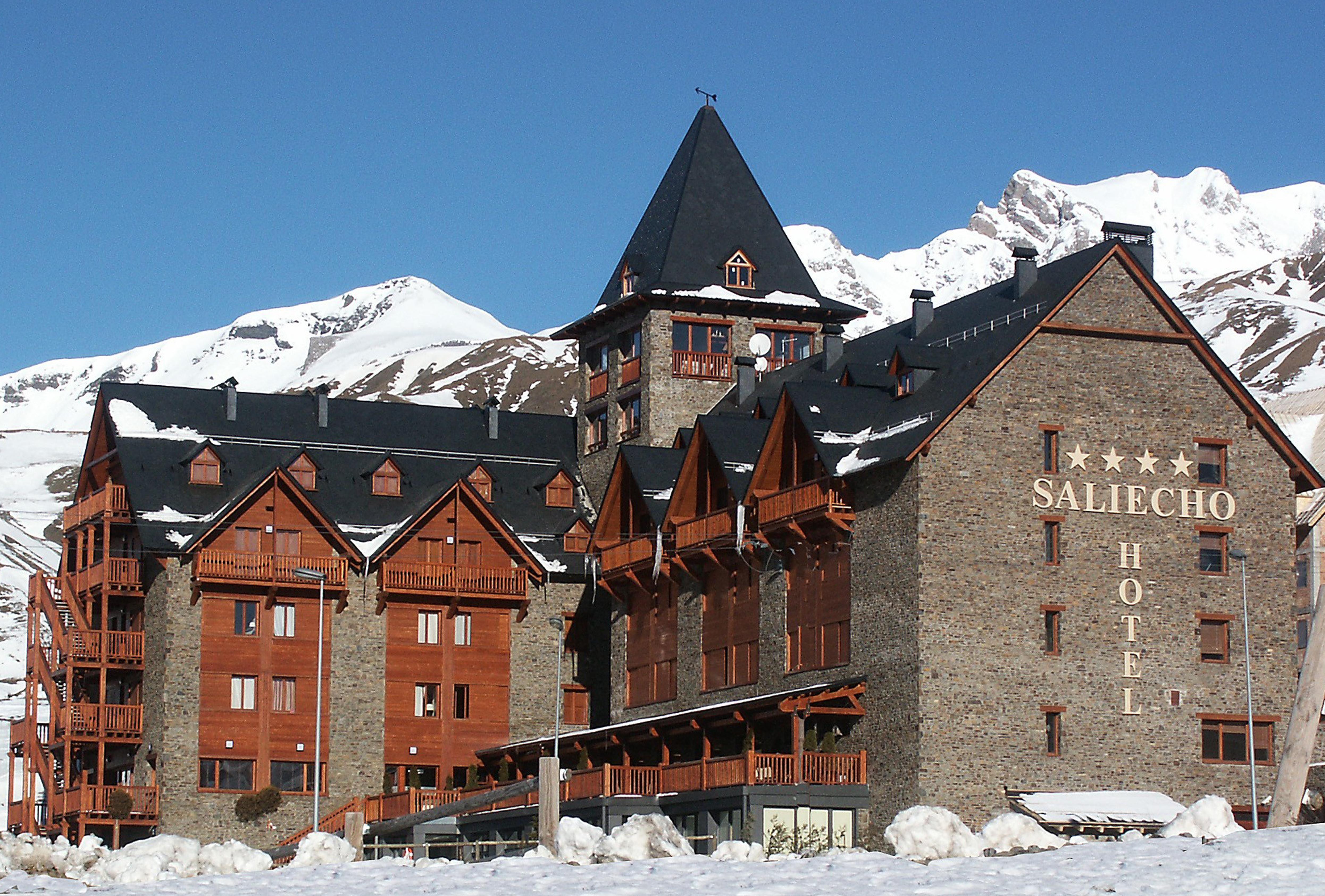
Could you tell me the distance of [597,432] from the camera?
81312mm

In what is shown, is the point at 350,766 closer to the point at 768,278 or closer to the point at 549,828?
the point at 768,278

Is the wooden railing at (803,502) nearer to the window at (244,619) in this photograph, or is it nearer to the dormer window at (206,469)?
the window at (244,619)

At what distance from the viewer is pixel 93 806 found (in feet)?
235

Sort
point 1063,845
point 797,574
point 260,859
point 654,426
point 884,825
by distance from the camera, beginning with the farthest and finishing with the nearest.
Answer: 1. point 654,426
2. point 797,574
3. point 884,825
4. point 260,859
5. point 1063,845

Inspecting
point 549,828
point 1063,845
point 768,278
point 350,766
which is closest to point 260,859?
point 549,828

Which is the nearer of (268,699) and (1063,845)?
(1063,845)

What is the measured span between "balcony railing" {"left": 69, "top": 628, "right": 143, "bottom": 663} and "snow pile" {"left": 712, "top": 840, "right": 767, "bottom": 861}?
36.2m

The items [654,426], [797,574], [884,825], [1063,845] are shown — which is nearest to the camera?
[1063,845]

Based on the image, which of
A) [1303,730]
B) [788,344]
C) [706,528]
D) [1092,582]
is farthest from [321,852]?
[788,344]

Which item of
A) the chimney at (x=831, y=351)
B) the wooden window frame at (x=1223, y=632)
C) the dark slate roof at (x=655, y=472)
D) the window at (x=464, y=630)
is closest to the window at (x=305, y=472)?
the window at (x=464, y=630)

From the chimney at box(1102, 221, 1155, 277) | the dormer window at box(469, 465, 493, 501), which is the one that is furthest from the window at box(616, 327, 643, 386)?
the chimney at box(1102, 221, 1155, 277)

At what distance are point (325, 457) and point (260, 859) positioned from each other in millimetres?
32227

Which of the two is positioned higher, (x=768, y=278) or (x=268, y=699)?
(x=768, y=278)

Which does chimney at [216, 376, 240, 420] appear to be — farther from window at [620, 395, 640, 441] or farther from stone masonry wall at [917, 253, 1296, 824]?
stone masonry wall at [917, 253, 1296, 824]
